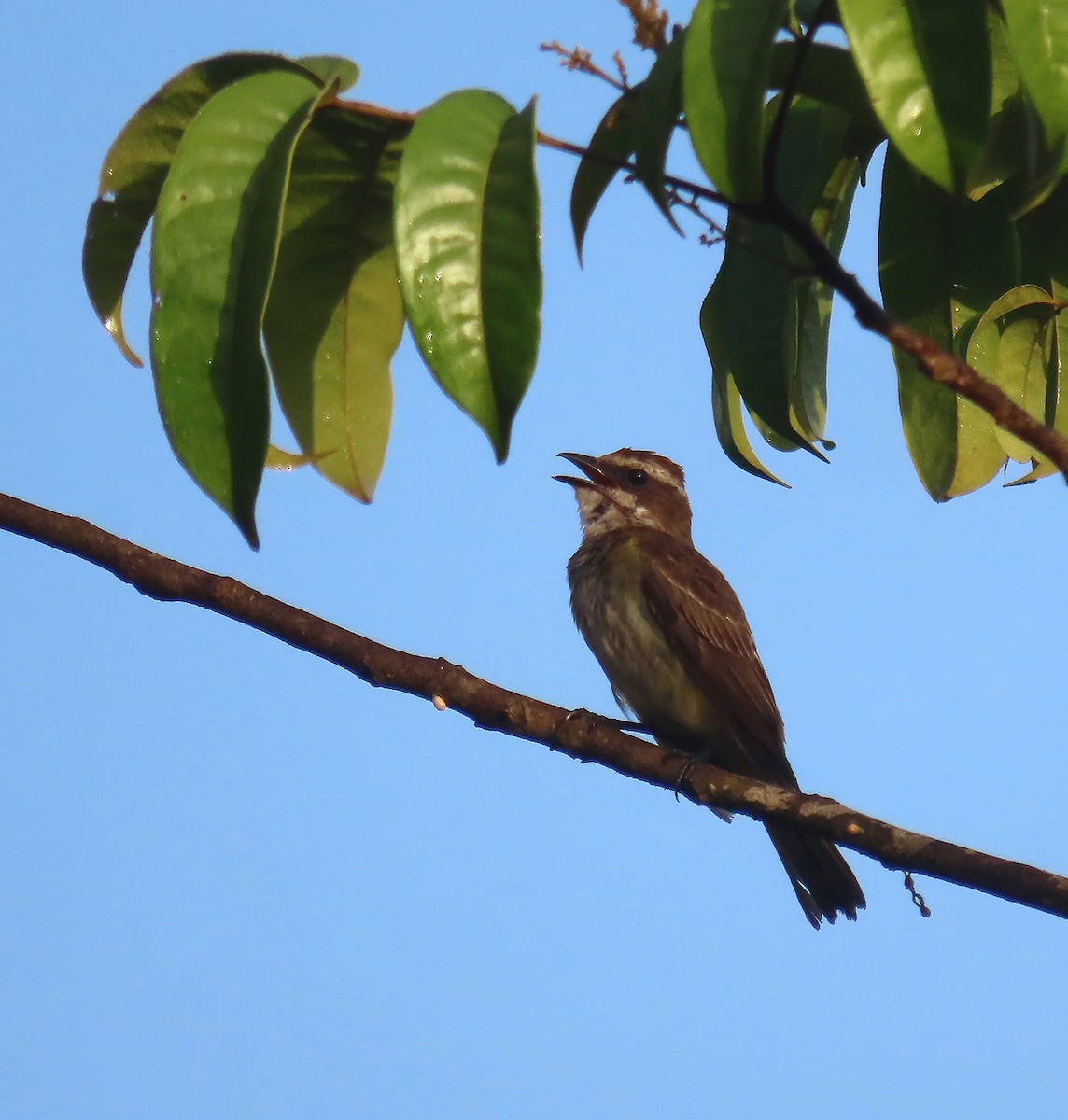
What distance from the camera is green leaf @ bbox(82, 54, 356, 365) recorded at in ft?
9.59

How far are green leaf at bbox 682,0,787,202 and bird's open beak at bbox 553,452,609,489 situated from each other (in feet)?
18.8

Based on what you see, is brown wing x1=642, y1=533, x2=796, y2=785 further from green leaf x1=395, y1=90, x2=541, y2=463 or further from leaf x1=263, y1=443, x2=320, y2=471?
green leaf x1=395, y1=90, x2=541, y2=463

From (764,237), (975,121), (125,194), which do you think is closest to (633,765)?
(764,237)

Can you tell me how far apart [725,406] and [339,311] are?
0.93 meters

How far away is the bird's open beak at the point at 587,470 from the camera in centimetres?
809

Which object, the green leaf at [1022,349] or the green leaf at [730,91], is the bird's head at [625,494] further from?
the green leaf at [730,91]

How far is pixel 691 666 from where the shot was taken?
23.0ft

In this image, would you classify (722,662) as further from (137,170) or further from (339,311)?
(137,170)

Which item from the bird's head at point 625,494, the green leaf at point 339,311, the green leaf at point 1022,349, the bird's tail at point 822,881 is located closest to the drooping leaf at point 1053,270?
the green leaf at point 1022,349

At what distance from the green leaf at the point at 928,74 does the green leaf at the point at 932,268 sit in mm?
808

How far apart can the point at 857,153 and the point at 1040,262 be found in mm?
511

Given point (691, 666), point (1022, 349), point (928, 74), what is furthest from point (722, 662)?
point (928, 74)

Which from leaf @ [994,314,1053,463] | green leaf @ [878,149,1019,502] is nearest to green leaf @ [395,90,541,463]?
green leaf @ [878,149,1019,502]

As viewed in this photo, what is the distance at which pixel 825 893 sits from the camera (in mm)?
6570
